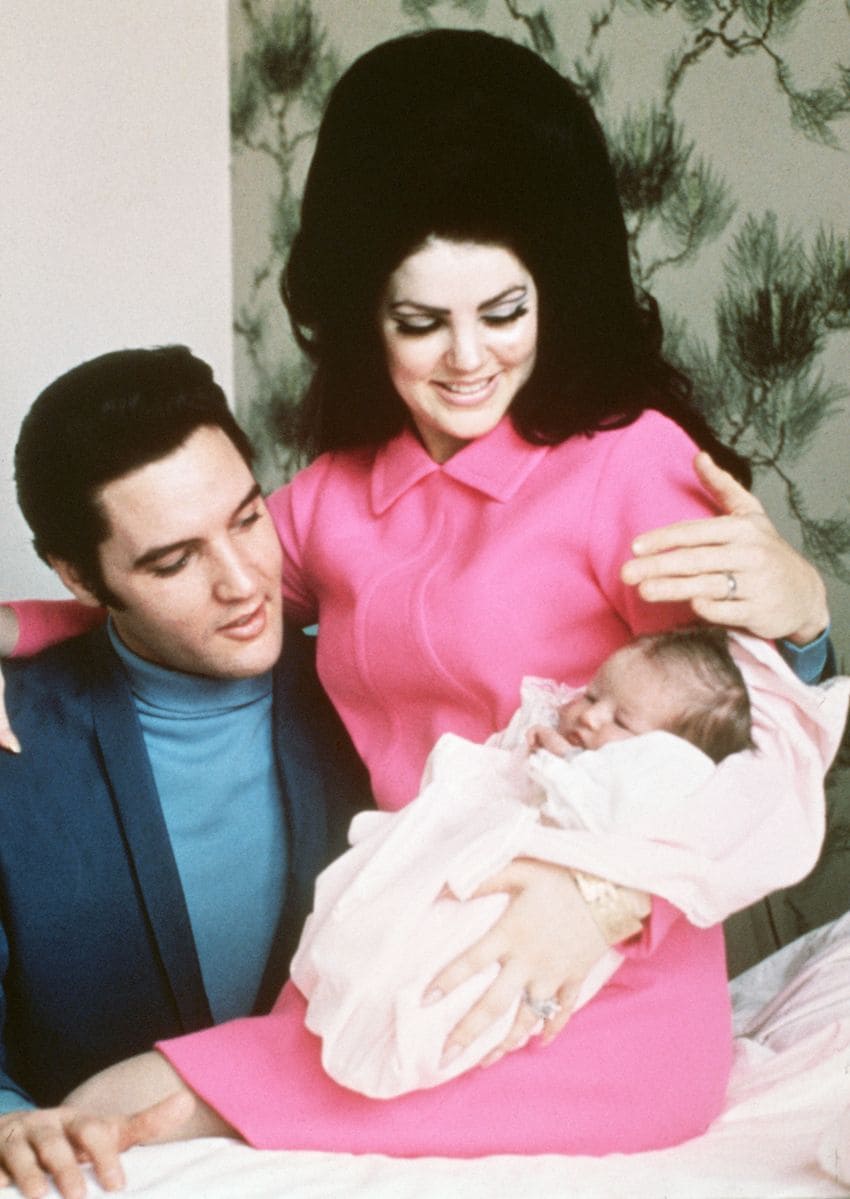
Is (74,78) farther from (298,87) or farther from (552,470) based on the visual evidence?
(552,470)

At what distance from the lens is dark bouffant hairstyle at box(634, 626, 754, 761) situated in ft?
2.93

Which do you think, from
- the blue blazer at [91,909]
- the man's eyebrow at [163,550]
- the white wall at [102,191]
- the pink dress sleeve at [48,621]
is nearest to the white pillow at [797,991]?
the blue blazer at [91,909]

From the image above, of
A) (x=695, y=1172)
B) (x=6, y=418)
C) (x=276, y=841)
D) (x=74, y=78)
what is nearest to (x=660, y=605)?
(x=695, y=1172)

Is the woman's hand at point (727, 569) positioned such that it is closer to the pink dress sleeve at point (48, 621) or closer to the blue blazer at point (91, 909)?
the blue blazer at point (91, 909)

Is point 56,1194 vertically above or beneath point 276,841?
beneath

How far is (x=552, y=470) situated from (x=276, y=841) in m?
0.49

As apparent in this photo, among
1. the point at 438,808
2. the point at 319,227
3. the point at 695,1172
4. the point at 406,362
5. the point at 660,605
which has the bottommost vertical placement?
the point at 695,1172

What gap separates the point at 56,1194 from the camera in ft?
2.81

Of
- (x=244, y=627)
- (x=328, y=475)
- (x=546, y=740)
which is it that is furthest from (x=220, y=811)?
(x=546, y=740)

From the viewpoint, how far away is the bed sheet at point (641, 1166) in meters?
0.82

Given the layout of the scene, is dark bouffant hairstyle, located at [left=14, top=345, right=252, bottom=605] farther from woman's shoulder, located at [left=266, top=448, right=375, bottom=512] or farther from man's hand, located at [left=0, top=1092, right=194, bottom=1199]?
man's hand, located at [left=0, top=1092, right=194, bottom=1199]

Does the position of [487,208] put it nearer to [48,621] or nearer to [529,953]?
[529,953]

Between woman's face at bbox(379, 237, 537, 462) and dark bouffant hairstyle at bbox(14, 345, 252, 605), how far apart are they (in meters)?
0.24

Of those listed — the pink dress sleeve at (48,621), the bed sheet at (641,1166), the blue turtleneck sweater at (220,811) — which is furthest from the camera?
the pink dress sleeve at (48,621)
